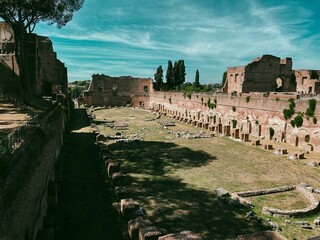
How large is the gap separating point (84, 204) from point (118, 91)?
41803mm

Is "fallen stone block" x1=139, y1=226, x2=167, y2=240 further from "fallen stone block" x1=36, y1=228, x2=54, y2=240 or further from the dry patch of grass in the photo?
the dry patch of grass

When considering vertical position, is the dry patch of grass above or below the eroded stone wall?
below

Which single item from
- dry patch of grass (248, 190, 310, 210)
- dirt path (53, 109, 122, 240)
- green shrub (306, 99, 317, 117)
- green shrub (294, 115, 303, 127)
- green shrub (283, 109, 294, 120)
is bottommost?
dirt path (53, 109, 122, 240)

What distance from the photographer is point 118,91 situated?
49.9 meters

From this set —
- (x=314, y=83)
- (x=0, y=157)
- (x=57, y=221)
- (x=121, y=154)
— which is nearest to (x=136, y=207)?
(x=57, y=221)

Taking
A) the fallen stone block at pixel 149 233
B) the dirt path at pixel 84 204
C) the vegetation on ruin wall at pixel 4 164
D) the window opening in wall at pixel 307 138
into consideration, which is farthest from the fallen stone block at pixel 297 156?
the vegetation on ruin wall at pixel 4 164

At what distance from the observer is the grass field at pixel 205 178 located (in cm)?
800

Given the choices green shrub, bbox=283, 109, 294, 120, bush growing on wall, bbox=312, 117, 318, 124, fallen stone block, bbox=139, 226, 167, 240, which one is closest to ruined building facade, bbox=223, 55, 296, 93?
green shrub, bbox=283, 109, 294, 120

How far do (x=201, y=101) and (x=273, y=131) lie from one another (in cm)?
1114

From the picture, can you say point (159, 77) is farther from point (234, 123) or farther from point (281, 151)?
point (281, 151)

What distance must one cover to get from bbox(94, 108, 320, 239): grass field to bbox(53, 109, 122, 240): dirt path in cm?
117

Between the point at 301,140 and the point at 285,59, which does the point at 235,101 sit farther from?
the point at 285,59

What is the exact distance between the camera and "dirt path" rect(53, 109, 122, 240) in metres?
7.43

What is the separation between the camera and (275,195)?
10047 millimetres
